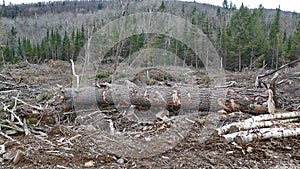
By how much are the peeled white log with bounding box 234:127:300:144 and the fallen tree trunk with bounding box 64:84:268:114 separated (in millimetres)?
903

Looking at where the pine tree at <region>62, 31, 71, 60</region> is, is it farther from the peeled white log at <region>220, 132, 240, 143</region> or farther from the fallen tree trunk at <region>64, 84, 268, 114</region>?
the peeled white log at <region>220, 132, 240, 143</region>

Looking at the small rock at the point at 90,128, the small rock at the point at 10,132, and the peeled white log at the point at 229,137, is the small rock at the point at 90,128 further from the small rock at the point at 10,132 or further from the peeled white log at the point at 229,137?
the peeled white log at the point at 229,137

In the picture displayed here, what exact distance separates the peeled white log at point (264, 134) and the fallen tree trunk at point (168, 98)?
903mm

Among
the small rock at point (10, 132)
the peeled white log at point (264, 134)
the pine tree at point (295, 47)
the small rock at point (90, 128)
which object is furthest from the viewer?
the pine tree at point (295, 47)

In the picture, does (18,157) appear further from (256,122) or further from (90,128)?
(256,122)

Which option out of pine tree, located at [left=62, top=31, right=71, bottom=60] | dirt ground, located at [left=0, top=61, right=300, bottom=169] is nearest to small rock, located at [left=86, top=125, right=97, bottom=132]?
dirt ground, located at [left=0, top=61, right=300, bottom=169]

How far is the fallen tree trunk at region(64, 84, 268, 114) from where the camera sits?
5.20 m

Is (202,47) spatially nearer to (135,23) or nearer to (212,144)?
(135,23)

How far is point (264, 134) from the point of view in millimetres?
3971

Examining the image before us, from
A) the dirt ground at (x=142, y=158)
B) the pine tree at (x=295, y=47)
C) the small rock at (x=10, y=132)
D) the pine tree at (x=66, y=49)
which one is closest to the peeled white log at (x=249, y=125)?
the dirt ground at (x=142, y=158)

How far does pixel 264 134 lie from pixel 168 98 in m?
1.85

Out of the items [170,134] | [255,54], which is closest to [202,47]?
[255,54]

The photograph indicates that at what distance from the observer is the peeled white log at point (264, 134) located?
3851 millimetres

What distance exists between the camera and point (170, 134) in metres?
4.17
